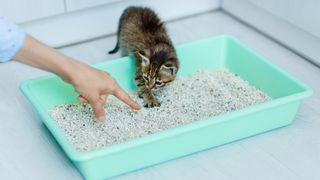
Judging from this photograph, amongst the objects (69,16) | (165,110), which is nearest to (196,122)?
(165,110)

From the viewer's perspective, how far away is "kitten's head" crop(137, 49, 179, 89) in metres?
1.62

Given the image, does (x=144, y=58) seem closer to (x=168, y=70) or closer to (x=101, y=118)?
(x=168, y=70)

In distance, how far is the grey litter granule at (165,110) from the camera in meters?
1.54

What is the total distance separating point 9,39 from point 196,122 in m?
0.50

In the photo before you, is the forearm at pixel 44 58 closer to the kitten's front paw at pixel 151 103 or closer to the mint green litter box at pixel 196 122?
the mint green litter box at pixel 196 122

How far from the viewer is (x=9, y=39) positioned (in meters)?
1.19

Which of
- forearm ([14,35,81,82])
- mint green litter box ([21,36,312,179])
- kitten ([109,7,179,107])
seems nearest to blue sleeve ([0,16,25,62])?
forearm ([14,35,81,82])

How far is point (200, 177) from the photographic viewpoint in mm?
1449

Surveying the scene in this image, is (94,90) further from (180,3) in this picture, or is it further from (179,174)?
(180,3)

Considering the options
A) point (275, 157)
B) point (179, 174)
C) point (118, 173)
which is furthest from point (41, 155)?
point (275, 157)

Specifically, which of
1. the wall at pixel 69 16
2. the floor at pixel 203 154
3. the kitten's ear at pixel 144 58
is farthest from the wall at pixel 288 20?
the kitten's ear at pixel 144 58

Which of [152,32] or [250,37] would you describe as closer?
[152,32]

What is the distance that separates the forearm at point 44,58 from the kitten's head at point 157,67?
13.4 inches

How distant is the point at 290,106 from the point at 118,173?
505 millimetres
